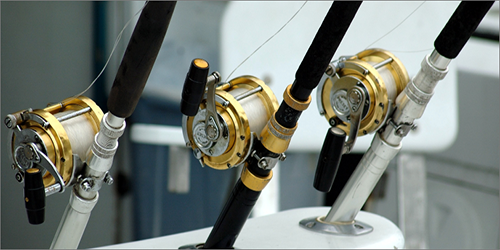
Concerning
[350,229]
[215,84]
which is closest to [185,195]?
[350,229]

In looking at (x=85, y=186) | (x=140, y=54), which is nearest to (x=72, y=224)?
(x=85, y=186)

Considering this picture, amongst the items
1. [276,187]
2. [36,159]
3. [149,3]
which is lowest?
[276,187]

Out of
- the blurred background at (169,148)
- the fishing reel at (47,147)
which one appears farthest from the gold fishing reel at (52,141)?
the blurred background at (169,148)

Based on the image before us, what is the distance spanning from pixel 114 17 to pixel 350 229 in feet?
1.83

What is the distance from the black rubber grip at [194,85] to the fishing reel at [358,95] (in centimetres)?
12

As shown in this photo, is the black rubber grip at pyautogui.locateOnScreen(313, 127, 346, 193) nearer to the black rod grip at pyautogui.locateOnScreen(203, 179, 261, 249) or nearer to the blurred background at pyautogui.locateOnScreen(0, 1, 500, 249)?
the black rod grip at pyautogui.locateOnScreen(203, 179, 261, 249)

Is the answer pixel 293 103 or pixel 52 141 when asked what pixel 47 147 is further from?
pixel 293 103

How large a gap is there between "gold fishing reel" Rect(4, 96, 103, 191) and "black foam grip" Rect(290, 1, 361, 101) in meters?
0.13

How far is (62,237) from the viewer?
12.7 inches

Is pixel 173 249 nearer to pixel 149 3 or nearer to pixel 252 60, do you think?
pixel 149 3

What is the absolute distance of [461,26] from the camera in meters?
0.33

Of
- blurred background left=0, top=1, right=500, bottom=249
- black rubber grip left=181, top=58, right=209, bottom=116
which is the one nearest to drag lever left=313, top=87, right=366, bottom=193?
black rubber grip left=181, top=58, right=209, bottom=116

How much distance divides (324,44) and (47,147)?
17 cm

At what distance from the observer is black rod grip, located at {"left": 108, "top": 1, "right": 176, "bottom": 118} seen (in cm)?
25
